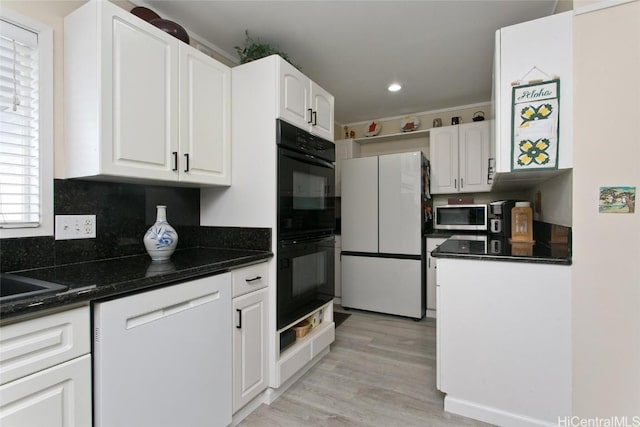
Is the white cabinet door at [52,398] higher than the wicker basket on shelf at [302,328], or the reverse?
the white cabinet door at [52,398]

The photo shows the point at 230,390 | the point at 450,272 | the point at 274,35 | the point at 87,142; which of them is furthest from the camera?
the point at 274,35

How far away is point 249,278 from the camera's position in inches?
67.6

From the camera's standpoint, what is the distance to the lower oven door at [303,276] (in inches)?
74.5

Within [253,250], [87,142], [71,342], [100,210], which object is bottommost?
[71,342]

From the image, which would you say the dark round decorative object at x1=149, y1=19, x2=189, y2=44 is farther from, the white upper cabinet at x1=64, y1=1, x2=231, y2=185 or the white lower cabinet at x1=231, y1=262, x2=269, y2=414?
the white lower cabinet at x1=231, y1=262, x2=269, y2=414

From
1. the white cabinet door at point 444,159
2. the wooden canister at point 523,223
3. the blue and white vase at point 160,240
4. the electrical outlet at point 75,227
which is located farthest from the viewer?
the white cabinet door at point 444,159

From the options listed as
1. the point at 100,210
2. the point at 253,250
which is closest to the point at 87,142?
the point at 100,210

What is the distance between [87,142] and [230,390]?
138cm

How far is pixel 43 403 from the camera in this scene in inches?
36.0

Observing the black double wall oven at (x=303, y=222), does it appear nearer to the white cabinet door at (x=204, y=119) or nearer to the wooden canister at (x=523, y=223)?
the white cabinet door at (x=204, y=119)

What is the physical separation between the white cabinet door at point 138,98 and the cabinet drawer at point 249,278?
0.64 metres

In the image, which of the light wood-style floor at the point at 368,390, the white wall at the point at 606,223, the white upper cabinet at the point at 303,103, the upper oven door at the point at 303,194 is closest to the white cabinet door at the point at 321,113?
the white upper cabinet at the point at 303,103

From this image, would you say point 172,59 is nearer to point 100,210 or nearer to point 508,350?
point 100,210

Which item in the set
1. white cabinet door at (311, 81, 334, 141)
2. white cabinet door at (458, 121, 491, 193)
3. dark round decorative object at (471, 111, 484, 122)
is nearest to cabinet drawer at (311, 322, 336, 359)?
white cabinet door at (311, 81, 334, 141)
